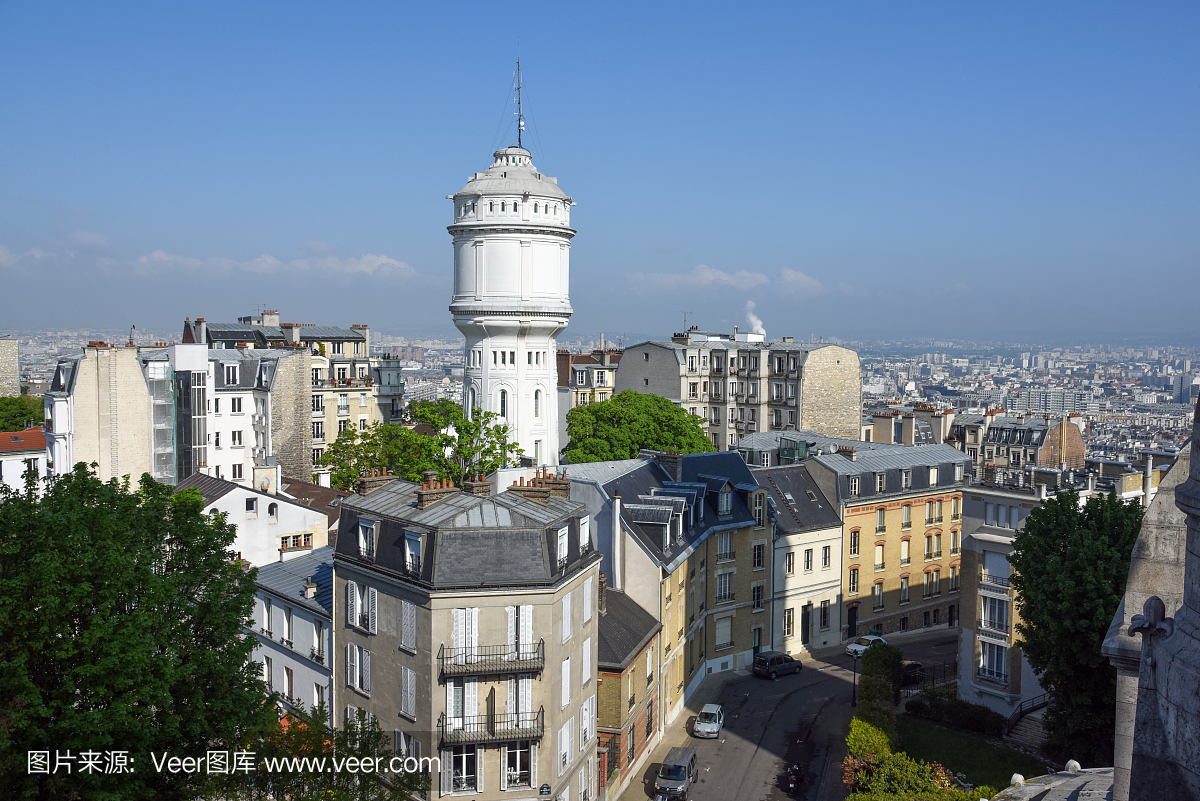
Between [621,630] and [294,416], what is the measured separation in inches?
1704

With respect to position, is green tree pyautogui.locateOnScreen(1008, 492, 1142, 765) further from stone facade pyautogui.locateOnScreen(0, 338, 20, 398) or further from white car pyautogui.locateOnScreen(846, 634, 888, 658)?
stone facade pyautogui.locateOnScreen(0, 338, 20, 398)

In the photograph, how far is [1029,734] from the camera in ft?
121

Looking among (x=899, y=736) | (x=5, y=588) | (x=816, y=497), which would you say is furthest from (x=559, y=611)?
(x=816, y=497)

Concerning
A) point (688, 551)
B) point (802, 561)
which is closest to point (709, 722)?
point (688, 551)

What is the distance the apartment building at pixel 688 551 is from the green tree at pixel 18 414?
5997 centimetres

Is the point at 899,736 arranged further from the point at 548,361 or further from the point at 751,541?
the point at 548,361

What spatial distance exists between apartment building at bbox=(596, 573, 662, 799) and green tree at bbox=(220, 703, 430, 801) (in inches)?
344

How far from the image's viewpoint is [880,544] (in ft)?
169

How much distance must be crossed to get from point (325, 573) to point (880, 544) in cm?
2904

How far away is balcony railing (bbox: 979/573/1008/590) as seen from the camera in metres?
39.3

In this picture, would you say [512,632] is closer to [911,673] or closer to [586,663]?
[586,663]

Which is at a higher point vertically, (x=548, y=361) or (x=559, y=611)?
(x=548, y=361)

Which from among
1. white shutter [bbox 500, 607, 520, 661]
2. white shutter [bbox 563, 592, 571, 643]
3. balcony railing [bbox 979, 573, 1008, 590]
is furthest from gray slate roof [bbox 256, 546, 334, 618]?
balcony railing [bbox 979, 573, 1008, 590]

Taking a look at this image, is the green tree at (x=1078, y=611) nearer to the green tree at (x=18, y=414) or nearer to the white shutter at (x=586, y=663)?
the white shutter at (x=586, y=663)
